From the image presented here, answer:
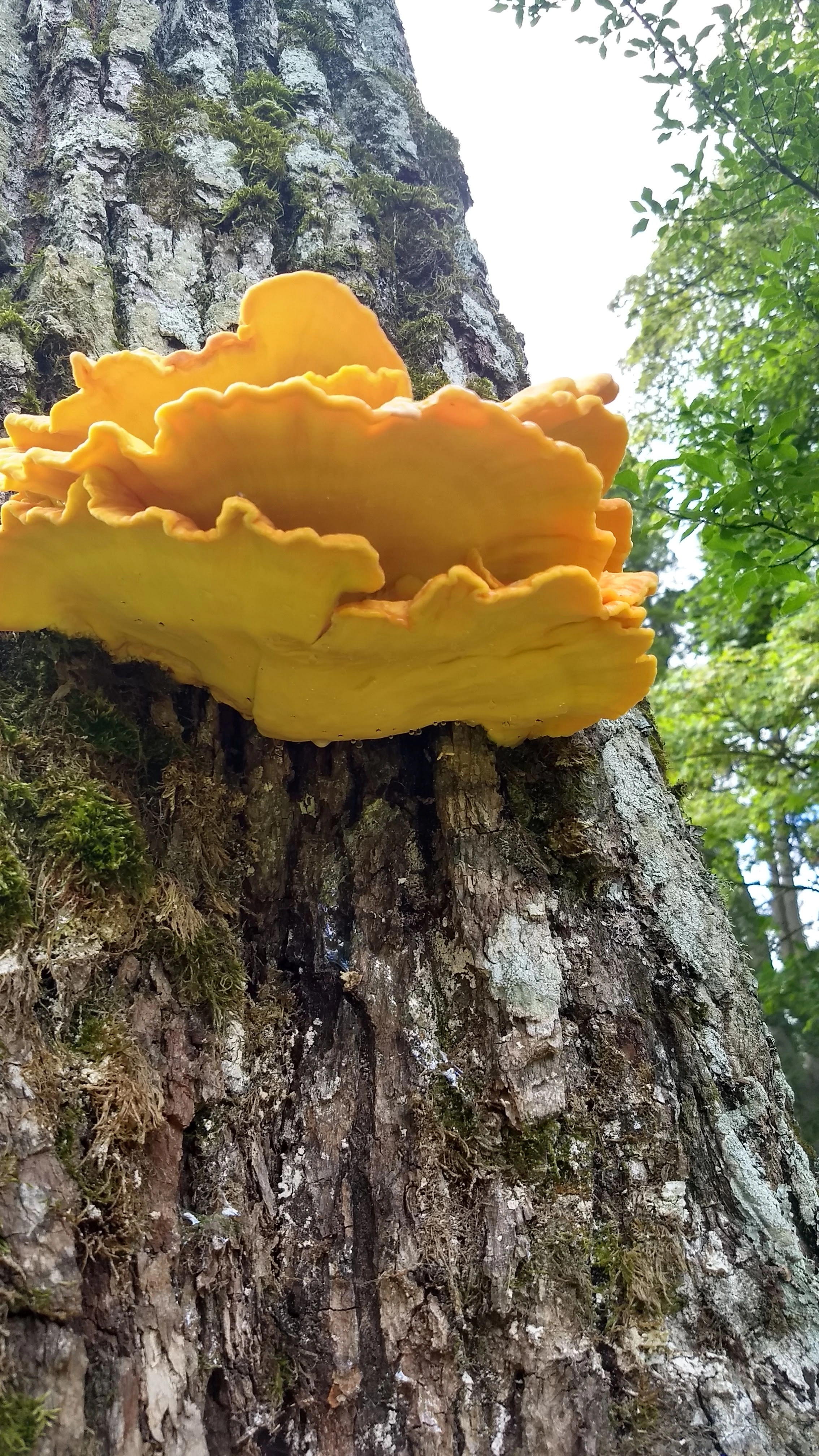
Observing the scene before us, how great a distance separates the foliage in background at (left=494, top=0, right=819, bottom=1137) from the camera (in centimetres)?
352

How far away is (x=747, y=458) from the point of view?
328cm

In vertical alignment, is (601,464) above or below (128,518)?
above

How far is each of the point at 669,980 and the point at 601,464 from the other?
3.78 ft

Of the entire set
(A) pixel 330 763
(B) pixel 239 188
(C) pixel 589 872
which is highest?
(B) pixel 239 188

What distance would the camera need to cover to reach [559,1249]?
5.00 feet

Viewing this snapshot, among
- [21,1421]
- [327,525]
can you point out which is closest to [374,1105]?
[21,1421]

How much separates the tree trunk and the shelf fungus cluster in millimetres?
296

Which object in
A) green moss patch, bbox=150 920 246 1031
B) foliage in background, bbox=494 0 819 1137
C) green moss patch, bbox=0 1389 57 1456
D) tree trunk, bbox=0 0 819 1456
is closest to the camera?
green moss patch, bbox=0 1389 57 1456

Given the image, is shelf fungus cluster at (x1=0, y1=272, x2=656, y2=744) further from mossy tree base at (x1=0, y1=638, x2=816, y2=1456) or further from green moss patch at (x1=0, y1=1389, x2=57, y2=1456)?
green moss patch at (x1=0, y1=1389, x2=57, y2=1456)

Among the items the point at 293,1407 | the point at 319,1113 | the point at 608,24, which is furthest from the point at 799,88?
the point at 293,1407

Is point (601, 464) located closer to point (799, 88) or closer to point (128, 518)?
point (128, 518)

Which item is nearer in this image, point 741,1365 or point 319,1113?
point 741,1365

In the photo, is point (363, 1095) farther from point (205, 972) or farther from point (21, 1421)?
point (21, 1421)

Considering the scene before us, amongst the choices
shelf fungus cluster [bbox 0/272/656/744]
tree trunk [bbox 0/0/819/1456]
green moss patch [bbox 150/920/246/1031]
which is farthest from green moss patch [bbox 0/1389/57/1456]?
shelf fungus cluster [bbox 0/272/656/744]
